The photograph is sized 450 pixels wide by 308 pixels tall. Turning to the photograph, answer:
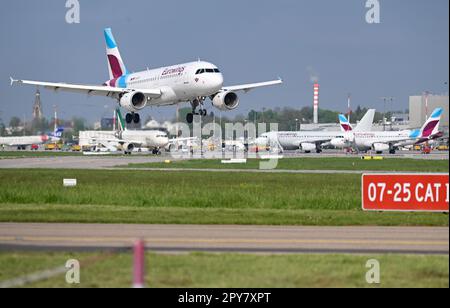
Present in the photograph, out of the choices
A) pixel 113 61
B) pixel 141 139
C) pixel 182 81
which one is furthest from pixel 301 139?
pixel 182 81

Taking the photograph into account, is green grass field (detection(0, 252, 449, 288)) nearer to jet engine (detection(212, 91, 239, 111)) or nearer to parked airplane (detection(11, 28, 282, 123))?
parked airplane (detection(11, 28, 282, 123))

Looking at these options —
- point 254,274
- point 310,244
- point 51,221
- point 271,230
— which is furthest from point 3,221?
point 254,274

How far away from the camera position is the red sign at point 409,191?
85.9 ft

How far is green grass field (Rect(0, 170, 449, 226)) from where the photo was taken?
88.3ft

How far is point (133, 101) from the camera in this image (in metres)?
63.2

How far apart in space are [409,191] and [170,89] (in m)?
36.9

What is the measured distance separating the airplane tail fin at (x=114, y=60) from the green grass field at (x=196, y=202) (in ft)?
77.2

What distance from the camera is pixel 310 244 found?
20.6m

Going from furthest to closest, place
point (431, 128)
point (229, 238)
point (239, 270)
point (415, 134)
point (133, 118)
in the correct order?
1. point (415, 134)
2. point (431, 128)
3. point (133, 118)
4. point (229, 238)
5. point (239, 270)

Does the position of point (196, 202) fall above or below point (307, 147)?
below

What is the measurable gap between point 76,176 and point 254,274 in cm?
3757

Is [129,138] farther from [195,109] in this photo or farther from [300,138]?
[195,109]

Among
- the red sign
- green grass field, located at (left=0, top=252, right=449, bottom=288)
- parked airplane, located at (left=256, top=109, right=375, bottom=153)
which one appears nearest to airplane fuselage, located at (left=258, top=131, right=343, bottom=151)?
parked airplane, located at (left=256, top=109, right=375, bottom=153)

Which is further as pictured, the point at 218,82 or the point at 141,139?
the point at 141,139
